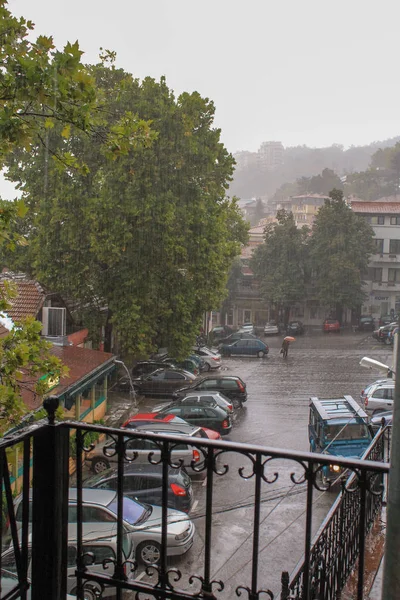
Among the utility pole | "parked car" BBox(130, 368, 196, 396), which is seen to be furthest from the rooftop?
the utility pole

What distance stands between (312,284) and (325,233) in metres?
4.08

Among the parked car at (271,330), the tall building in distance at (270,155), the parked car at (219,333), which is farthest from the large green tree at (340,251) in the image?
the tall building in distance at (270,155)

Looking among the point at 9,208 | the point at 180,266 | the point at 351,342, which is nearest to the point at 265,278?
the point at 351,342

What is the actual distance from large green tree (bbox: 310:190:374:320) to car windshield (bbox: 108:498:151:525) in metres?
33.9

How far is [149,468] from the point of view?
35.9 feet

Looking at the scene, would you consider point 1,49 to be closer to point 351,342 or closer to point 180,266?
point 180,266

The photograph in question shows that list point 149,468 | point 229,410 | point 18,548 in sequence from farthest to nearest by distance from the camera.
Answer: point 229,410 → point 149,468 → point 18,548

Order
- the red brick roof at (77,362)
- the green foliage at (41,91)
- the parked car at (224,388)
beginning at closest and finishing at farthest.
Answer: the green foliage at (41,91), the red brick roof at (77,362), the parked car at (224,388)

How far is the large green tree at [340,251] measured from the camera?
41.0 meters

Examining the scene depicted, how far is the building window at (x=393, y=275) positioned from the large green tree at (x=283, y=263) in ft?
21.5

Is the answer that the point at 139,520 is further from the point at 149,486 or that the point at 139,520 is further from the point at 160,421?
the point at 160,421

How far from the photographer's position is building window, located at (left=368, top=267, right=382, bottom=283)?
4428 centimetres

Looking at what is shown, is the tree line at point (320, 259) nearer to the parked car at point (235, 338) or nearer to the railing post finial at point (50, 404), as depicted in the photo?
the parked car at point (235, 338)

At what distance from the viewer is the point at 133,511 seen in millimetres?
8422
